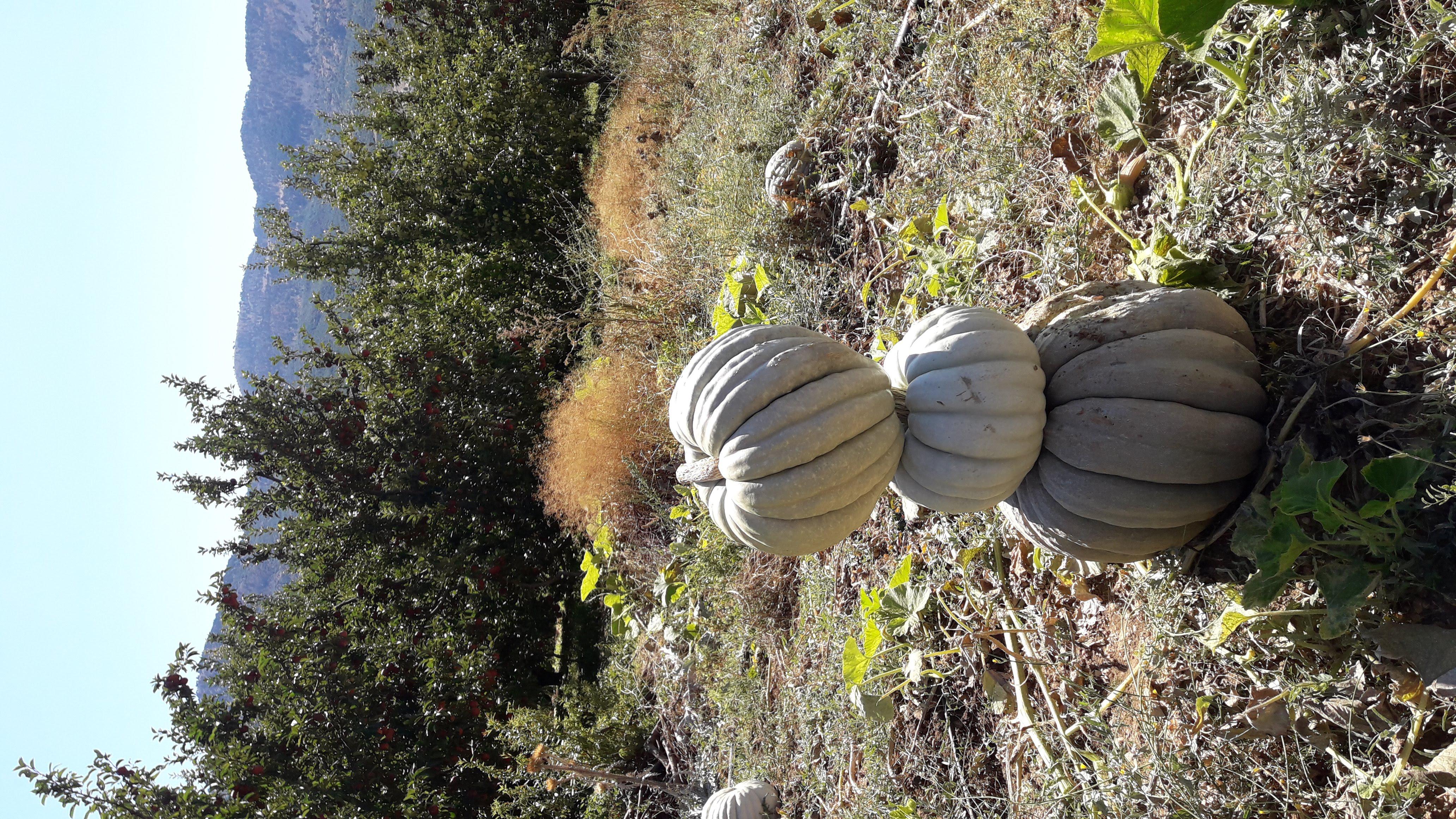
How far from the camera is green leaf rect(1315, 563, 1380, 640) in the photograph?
64.3 inches

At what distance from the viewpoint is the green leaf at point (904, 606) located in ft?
10.6

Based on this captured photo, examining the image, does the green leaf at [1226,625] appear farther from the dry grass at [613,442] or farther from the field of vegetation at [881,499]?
the dry grass at [613,442]

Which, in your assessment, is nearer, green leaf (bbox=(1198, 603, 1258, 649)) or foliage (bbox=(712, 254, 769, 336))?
green leaf (bbox=(1198, 603, 1258, 649))

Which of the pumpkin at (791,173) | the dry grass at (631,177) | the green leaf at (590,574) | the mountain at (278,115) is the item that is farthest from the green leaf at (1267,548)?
the mountain at (278,115)

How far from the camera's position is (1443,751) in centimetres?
156

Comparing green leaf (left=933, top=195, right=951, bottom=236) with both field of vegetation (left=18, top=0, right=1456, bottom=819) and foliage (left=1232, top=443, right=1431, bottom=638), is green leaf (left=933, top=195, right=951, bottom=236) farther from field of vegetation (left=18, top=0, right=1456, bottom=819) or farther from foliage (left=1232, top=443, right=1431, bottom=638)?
foliage (left=1232, top=443, right=1431, bottom=638)

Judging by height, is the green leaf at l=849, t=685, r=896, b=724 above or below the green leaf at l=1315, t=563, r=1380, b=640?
above

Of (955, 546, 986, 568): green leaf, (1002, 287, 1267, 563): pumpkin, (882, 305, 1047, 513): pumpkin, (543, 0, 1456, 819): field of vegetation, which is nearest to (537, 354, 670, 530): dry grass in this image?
(543, 0, 1456, 819): field of vegetation

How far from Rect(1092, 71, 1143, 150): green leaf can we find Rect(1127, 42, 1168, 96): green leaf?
1.45 feet

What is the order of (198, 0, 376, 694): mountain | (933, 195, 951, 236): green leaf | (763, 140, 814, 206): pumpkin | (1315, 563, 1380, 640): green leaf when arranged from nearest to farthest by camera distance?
(1315, 563, 1380, 640): green leaf < (933, 195, 951, 236): green leaf < (763, 140, 814, 206): pumpkin < (198, 0, 376, 694): mountain

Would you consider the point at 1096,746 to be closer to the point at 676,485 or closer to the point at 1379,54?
the point at 1379,54

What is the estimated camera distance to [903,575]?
3256 mm

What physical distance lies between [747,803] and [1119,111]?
3.82 metres

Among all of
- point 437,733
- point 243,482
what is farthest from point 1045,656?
point 243,482
